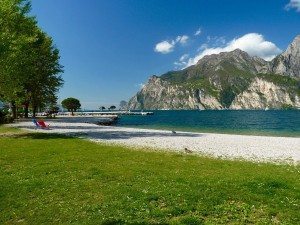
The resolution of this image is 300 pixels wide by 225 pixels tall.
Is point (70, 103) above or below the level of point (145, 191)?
above

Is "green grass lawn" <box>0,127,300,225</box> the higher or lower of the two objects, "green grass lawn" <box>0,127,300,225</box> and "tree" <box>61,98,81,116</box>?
the lower

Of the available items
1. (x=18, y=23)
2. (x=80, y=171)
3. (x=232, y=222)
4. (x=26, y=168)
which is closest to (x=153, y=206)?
(x=232, y=222)

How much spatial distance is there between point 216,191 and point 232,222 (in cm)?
370

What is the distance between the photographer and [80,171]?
22453 mm

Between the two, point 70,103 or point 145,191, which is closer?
point 145,191

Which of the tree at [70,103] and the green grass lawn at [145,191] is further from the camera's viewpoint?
the tree at [70,103]

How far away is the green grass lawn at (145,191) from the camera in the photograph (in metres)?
14.7

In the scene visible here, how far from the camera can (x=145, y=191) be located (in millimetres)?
17656

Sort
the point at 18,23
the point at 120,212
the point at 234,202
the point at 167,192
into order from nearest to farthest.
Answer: the point at 120,212 < the point at 234,202 < the point at 167,192 < the point at 18,23

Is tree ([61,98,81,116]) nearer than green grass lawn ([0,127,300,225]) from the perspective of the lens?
No

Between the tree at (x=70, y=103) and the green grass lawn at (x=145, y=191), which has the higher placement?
the tree at (x=70, y=103)

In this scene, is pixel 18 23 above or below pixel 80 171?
above

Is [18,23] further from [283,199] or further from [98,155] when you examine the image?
[283,199]

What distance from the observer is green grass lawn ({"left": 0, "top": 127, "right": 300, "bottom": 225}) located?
14688 mm
